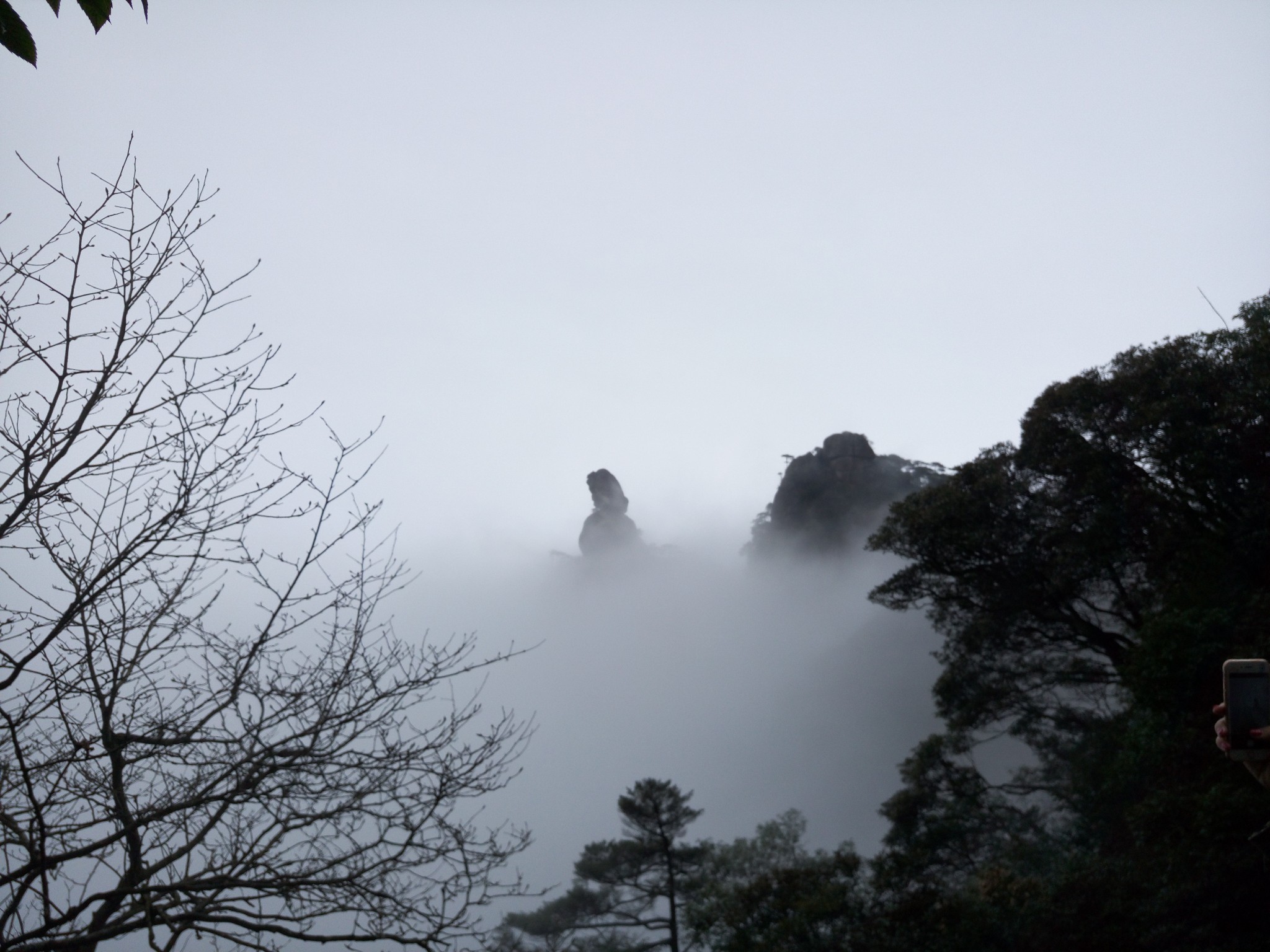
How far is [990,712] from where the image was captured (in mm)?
13633

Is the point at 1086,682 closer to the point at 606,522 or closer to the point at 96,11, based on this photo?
the point at 96,11

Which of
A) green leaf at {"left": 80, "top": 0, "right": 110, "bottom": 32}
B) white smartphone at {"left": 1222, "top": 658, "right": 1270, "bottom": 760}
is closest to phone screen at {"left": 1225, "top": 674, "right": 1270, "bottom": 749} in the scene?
white smartphone at {"left": 1222, "top": 658, "right": 1270, "bottom": 760}

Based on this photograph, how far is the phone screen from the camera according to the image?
2.60m

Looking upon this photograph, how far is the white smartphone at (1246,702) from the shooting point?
8.51 feet

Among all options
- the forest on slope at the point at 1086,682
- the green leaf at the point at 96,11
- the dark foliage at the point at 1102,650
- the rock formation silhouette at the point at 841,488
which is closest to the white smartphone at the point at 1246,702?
the green leaf at the point at 96,11

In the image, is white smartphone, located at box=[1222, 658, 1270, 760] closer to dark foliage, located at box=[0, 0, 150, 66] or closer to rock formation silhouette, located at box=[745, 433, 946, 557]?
dark foliage, located at box=[0, 0, 150, 66]

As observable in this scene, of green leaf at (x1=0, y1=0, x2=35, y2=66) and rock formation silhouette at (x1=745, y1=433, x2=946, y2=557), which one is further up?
rock formation silhouette at (x1=745, y1=433, x2=946, y2=557)

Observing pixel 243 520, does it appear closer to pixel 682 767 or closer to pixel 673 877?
pixel 673 877

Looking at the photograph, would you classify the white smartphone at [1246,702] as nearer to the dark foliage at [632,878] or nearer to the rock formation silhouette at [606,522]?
the dark foliage at [632,878]

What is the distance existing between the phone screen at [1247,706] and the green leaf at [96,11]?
3.07 meters

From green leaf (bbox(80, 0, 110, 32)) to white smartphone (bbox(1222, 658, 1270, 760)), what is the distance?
3.01 meters

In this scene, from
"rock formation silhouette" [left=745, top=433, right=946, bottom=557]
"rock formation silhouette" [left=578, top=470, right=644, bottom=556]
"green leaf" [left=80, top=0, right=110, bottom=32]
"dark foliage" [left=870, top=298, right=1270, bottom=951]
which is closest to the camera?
"green leaf" [left=80, top=0, right=110, bottom=32]

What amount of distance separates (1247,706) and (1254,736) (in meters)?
0.09

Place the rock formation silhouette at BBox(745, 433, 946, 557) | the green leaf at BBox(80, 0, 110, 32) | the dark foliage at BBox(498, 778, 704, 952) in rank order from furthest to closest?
the rock formation silhouette at BBox(745, 433, 946, 557) → the dark foliage at BBox(498, 778, 704, 952) → the green leaf at BBox(80, 0, 110, 32)
